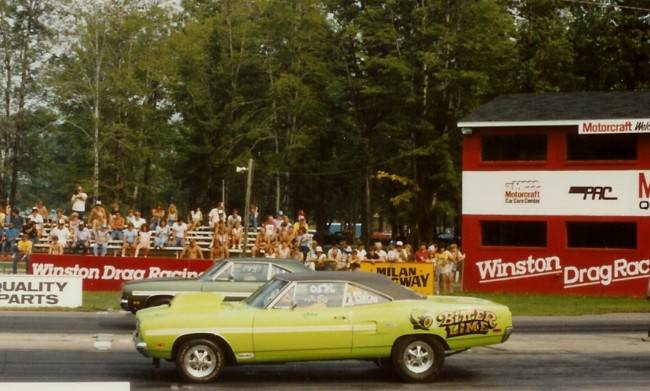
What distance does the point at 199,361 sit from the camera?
14.1m

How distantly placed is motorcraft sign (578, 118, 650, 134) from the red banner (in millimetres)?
14657

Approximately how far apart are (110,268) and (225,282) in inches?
488

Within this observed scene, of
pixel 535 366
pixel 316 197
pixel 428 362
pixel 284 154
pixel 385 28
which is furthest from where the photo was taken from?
pixel 316 197

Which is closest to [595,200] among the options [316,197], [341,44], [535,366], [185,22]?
[535,366]

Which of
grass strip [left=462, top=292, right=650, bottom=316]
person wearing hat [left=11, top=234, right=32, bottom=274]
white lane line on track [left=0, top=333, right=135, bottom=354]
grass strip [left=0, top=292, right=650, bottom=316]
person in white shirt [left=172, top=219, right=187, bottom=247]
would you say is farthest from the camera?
person in white shirt [left=172, top=219, right=187, bottom=247]

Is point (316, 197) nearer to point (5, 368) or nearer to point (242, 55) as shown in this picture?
point (242, 55)

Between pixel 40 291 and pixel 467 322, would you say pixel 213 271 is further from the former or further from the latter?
pixel 40 291

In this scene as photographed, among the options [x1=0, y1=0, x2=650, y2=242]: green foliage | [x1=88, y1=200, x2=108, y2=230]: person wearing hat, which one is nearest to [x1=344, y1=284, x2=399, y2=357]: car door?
[x1=88, y1=200, x2=108, y2=230]: person wearing hat

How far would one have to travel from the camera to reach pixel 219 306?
575 inches

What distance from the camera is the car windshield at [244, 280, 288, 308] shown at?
1437 centimetres

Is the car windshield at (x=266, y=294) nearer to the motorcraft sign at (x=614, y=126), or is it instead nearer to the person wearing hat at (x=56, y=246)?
the person wearing hat at (x=56, y=246)

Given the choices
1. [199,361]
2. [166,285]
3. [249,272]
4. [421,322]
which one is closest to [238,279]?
[249,272]

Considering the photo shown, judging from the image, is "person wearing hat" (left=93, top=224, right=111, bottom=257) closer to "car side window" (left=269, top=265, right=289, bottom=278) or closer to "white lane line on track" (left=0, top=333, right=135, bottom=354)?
"white lane line on track" (left=0, top=333, right=135, bottom=354)

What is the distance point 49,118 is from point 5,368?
51263mm
